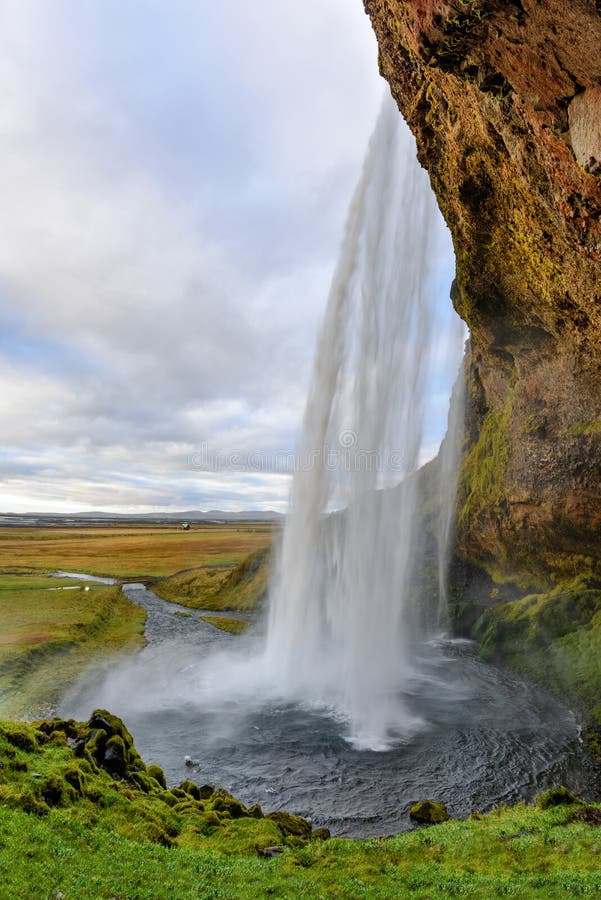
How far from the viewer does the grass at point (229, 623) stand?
46.1 m

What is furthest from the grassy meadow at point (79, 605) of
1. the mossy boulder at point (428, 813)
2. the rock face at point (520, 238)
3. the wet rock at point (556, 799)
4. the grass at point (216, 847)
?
the rock face at point (520, 238)

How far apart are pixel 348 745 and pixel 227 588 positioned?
41889 mm

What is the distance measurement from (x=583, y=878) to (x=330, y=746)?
12.4m

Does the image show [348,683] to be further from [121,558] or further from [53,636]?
[121,558]

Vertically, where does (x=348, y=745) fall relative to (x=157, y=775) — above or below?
below

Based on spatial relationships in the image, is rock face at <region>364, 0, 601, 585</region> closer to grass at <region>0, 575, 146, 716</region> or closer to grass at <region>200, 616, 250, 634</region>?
grass at <region>200, 616, 250, 634</region>

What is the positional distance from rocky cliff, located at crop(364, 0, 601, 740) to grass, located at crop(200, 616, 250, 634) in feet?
66.0

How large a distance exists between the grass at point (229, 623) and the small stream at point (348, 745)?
517 inches

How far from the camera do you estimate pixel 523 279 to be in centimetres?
2838

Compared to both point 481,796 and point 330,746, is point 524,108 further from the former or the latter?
point 330,746

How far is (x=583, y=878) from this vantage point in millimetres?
10969

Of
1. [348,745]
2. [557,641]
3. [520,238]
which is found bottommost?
[348,745]

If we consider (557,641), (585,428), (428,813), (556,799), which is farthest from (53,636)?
(585,428)

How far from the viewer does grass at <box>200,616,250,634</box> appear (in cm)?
4612
